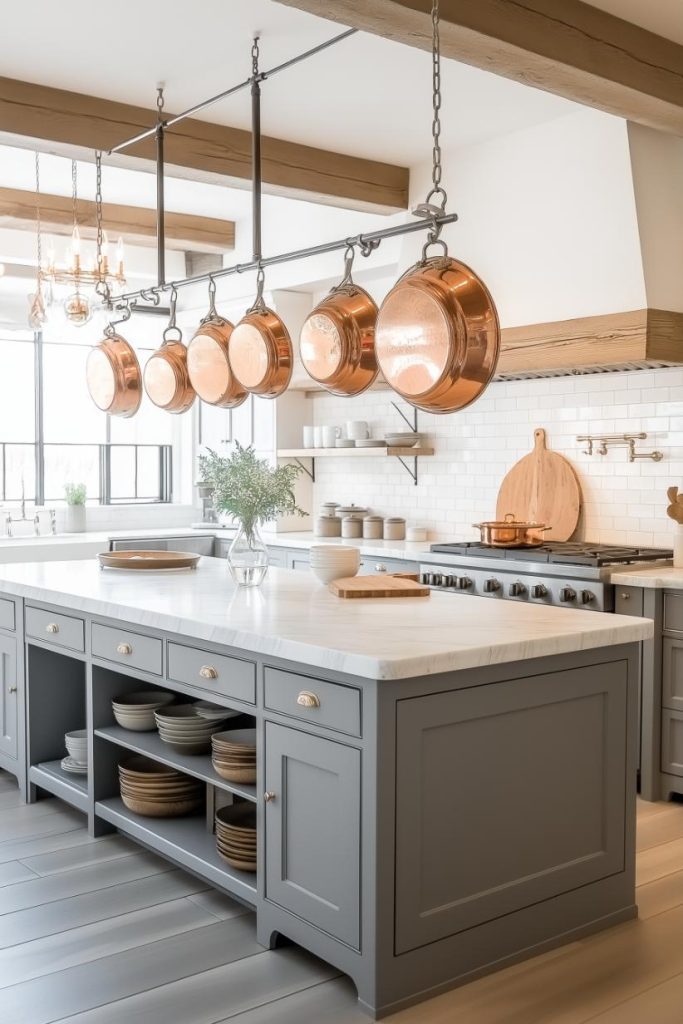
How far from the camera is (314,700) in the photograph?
299 centimetres

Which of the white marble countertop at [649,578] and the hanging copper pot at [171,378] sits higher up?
the hanging copper pot at [171,378]

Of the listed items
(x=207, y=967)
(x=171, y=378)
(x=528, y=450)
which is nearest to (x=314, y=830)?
(x=207, y=967)

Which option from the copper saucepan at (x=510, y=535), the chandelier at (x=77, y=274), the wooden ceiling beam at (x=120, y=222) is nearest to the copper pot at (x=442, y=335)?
the copper saucepan at (x=510, y=535)

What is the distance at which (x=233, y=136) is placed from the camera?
18.6 ft

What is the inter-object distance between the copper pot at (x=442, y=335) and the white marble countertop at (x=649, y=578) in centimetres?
212

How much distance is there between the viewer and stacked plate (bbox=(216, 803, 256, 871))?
3455 mm

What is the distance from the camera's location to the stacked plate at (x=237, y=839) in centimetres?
346

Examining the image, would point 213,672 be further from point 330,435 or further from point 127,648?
point 330,435

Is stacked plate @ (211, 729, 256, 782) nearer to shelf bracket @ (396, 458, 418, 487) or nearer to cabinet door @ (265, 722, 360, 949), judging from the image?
cabinet door @ (265, 722, 360, 949)

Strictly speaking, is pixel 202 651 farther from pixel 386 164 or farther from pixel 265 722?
pixel 386 164

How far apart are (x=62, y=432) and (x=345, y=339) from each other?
5.45 metres

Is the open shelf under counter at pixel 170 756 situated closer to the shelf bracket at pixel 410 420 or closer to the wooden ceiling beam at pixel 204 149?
the wooden ceiling beam at pixel 204 149

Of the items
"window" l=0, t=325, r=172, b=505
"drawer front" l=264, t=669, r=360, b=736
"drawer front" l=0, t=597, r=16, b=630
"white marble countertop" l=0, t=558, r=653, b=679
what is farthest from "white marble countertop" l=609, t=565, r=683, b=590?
"window" l=0, t=325, r=172, b=505

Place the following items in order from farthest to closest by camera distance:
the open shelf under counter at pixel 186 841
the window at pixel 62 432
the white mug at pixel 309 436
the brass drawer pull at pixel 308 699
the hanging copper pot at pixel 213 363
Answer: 1. the window at pixel 62 432
2. the white mug at pixel 309 436
3. the hanging copper pot at pixel 213 363
4. the open shelf under counter at pixel 186 841
5. the brass drawer pull at pixel 308 699
